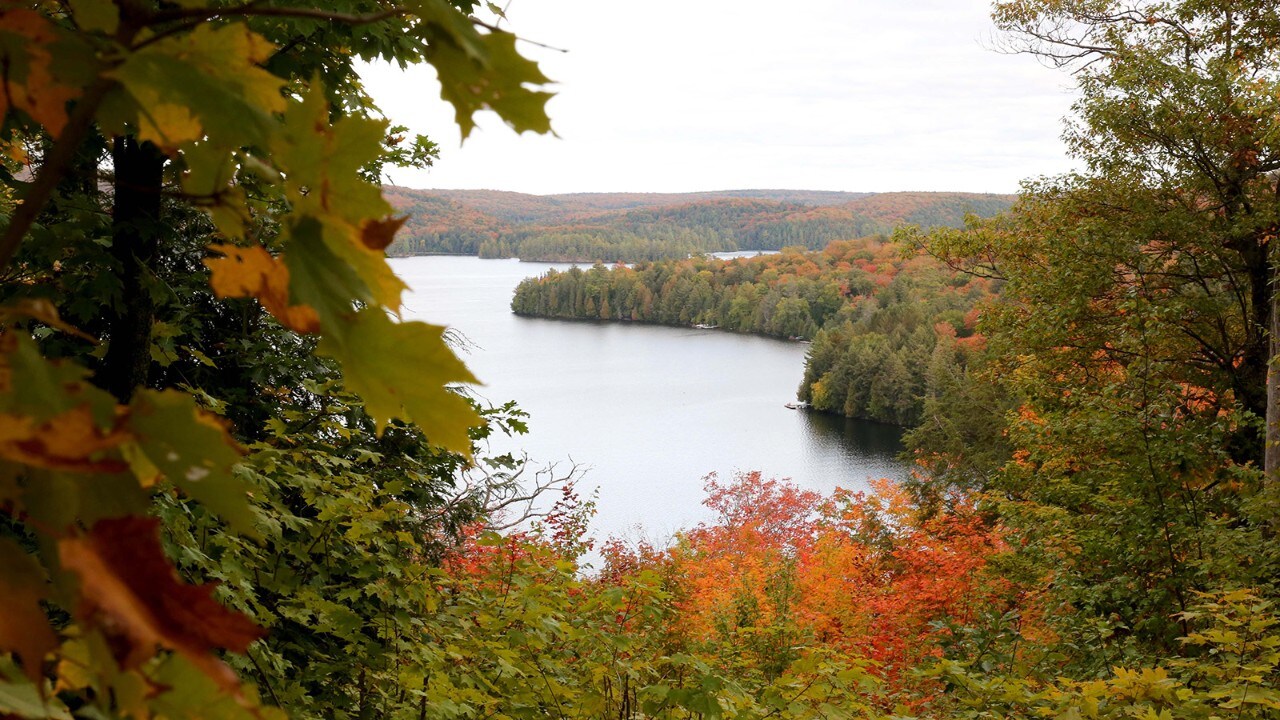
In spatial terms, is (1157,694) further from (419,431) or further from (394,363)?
(419,431)

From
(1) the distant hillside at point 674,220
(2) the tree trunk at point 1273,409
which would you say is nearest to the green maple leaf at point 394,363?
(2) the tree trunk at point 1273,409

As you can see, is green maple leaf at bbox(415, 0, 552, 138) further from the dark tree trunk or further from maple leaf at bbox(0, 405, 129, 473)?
the dark tree trunk

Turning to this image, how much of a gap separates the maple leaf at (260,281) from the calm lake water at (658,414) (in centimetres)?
1477

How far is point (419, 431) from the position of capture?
16.1ft

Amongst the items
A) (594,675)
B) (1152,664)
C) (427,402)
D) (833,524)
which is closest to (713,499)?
(833,524)

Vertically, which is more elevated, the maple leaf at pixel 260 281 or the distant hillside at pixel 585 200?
the distant hillside at pixel 585 200

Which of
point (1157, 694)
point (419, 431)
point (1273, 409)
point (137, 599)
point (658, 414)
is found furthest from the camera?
point (658, 414)

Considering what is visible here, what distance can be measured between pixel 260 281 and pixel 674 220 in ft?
295

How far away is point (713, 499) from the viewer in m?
24.2

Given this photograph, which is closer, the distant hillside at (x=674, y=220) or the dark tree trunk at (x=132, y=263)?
the dark tree trunk at (x=132, y=263)

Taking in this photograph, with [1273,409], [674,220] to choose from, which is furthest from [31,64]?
[674,220]

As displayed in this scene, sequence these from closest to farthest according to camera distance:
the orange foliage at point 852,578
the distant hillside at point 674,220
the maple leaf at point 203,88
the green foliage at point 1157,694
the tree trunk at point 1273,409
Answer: the maple leaf at point 203,88
the green foliage at point 1157,694
the tree trunk at point 1273,409
the orange foliage at point 852,578
the distant hillside at point 674,220

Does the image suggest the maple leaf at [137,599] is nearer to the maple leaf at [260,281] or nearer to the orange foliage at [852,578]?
the maple leaf at [260,281]

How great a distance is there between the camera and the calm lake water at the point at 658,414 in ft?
86.1
